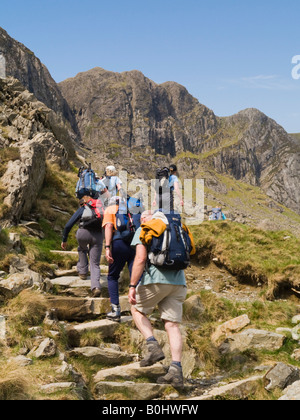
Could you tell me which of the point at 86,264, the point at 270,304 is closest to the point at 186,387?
the point at 86,264

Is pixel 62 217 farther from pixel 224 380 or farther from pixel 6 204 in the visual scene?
pixel 224 380

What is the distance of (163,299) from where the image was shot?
6238 millimetres

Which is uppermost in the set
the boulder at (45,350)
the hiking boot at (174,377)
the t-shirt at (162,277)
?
the t-shirt at (162,277)

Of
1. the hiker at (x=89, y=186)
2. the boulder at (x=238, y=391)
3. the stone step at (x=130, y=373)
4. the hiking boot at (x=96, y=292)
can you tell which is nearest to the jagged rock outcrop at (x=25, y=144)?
the hiker at (x=89, y=186)

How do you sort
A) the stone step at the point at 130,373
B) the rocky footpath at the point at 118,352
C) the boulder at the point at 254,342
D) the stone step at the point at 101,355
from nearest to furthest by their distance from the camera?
the rocky footpath at the point at 118,352, the stone step at the point at 130,373, the stone step at the point at 101,355, the boulder at the point at 254,342

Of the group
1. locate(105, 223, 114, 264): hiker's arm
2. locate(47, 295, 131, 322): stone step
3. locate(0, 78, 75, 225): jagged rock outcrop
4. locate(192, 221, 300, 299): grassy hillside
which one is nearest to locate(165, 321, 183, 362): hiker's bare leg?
locate(105, 223, 114, 264): hiker's arm

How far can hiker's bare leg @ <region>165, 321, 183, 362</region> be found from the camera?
5770mm

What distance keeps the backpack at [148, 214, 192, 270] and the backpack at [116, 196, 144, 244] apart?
177 cm

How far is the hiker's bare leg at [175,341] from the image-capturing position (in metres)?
5.77

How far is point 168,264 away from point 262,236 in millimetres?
12143

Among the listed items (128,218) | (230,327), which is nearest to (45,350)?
(128,218)

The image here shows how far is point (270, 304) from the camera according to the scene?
36.2 feet

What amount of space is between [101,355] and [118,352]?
15.7 inches

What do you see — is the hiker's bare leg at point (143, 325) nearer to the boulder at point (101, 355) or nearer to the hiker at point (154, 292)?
the hiker at point (154, 292)
